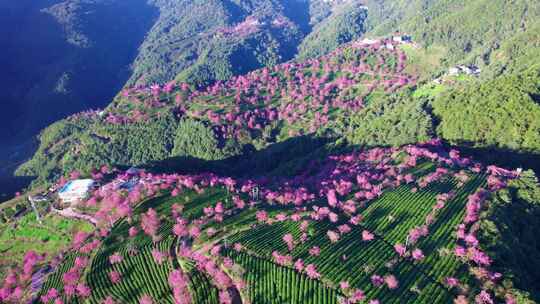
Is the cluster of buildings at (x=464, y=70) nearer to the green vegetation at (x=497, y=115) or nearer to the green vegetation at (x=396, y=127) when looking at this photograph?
the green vegetation at (x=396, y=127)

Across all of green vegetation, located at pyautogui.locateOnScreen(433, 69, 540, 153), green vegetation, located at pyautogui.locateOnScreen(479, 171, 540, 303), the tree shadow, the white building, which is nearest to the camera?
green vegetation, located at pyautogui.locateOnScreen(479, 171, 540, 303)

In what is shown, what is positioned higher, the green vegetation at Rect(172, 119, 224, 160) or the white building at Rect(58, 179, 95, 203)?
the white building at Rect(58, 179, 95, 203)

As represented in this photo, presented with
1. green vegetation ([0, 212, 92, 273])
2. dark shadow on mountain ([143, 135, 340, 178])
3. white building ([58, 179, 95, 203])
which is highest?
white building ([58, 179, 95, 203])

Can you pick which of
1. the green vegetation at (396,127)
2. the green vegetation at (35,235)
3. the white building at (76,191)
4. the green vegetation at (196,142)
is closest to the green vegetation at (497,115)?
the green vegetation at (396,127)

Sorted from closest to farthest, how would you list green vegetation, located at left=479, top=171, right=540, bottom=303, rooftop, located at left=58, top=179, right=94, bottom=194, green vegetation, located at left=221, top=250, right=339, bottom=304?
green vegetation, located at left=221, top=250, right=339, bottom=304 → green vegetation, located at left=479, top=171, right=540, bottom=303 → rooftop, located at left=58, top=179, right=94, bottom=194

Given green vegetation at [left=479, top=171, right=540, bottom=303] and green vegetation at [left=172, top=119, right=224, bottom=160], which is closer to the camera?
green vegetation at [left=479, top=171, right=540, bottom=303]

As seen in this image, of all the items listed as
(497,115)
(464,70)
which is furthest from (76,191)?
(464,70)

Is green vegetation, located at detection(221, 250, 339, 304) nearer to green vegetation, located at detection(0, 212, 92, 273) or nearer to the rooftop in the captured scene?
green vegetation, located at detection(0, 212, 92, 273)

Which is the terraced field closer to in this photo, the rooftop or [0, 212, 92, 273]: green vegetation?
[0, 212, 92, 273]: green vegetation

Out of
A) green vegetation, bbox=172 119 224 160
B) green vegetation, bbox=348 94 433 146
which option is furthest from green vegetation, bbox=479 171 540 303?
green vegetation, bbox=172 119 224 160
